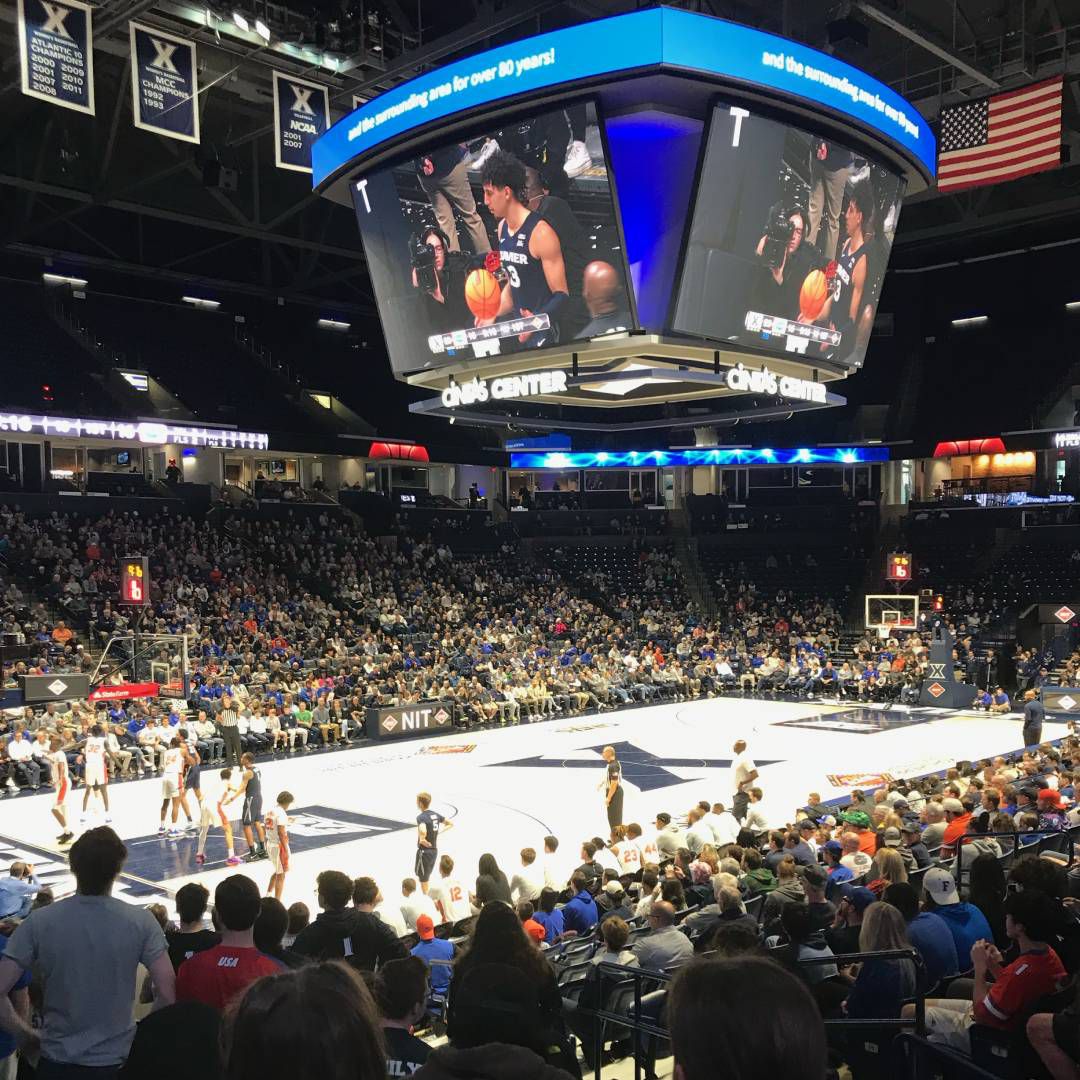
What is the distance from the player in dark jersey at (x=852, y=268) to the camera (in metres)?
15.8

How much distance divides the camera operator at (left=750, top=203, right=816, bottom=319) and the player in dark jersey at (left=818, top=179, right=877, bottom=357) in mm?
802

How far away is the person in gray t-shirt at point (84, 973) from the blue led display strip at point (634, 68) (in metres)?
11.6

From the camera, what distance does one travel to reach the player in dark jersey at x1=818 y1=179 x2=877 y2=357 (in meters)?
15.8

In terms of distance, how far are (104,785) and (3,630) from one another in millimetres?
10951

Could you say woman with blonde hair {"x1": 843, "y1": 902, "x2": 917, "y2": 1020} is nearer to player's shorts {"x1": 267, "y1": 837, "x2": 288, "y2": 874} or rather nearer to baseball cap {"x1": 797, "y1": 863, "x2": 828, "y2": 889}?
baseball cap {"x1": 797, "y1": 863, "x2": 828, "y2": 889}

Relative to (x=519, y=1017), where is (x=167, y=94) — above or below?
above

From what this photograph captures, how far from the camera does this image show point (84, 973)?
411 centimetres

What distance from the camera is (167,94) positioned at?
61.3ft

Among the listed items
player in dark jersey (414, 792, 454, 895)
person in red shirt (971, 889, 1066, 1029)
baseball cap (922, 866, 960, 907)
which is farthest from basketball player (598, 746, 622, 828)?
person in red shirt (971, 889, 1066, 1029)

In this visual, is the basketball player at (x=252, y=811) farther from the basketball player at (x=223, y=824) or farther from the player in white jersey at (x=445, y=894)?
the player in white jersey at (x=445, y=894)

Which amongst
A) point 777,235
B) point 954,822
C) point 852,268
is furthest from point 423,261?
point 954,822

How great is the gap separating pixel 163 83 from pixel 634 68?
9.34 metres

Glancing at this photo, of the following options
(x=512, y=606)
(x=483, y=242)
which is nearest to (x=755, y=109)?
(x=483, y=242)

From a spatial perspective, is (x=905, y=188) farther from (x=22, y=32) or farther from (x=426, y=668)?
(x=426, y=668)
